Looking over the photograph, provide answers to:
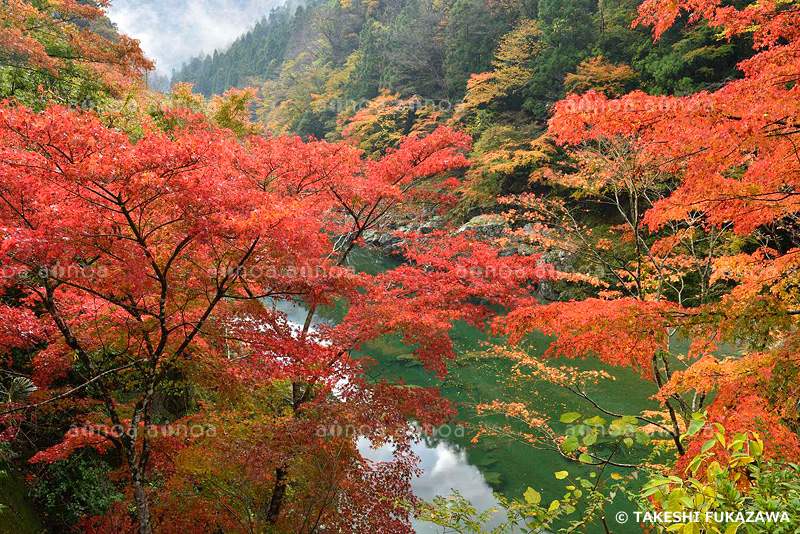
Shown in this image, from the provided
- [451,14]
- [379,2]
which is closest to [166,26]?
[379,2]

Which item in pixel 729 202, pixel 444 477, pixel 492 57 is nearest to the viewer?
pixel 729 202

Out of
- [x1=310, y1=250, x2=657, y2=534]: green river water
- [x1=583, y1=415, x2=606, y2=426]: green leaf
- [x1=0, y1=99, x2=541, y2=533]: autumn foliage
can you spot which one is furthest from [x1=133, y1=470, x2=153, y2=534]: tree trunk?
[x1=583, y1=415, x2=606, y2=426]: green leaf

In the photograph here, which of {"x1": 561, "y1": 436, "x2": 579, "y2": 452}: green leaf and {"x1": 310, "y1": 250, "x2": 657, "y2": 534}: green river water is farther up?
{"x1": 561, "y1": 436, "x2": 579, "y2": 452}: green leaf

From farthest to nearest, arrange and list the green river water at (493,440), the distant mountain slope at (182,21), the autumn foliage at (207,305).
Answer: the distant mountain slope at (182,21), the green river water at (493,440), the autumn foliage at (207,305)

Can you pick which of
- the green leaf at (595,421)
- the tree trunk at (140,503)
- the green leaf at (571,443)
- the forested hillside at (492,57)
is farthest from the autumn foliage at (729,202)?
the forested hillside at (492,57)

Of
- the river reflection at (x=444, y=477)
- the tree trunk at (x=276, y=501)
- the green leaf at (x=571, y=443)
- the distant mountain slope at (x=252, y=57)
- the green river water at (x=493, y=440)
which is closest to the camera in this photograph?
the green leaf at (x=571, y=443)

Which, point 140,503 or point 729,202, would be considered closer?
point 729,202

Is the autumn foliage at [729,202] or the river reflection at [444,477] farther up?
the autumn foliage at [729,202]

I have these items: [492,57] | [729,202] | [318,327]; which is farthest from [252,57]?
[729,202]

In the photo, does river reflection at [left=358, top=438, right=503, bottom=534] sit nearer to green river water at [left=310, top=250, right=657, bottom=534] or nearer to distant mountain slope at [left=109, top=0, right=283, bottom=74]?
green river water at [left=310, top=250, right=657, bottom=534]

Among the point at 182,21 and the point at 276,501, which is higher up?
the point at 182,21

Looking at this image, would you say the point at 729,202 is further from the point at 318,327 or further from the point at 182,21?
the point at 182,21

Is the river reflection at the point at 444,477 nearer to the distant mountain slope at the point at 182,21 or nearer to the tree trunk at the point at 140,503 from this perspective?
the tree trunk at the point at 140,503

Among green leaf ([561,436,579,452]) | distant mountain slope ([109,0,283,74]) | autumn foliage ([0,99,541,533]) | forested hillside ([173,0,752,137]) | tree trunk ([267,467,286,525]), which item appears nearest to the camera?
green leaf ([561,436,579,452])
